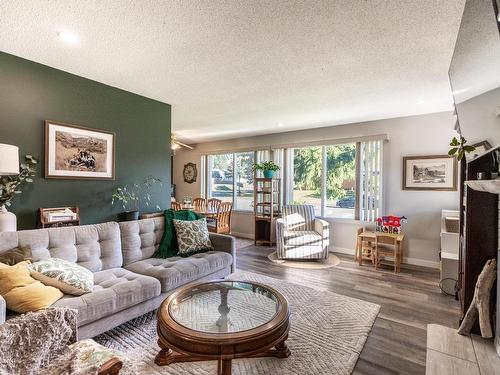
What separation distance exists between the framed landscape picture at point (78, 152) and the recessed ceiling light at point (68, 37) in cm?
97

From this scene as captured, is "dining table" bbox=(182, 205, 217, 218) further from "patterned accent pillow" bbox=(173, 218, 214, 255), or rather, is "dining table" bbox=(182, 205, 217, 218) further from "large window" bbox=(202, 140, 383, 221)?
"patterned accent pillow" bbox=(173, 218, 214, 255)

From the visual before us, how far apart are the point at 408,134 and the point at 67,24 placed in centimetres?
460

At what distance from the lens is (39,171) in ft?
8.63

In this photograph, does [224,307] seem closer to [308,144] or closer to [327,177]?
[327,177]

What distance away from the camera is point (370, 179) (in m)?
4.43

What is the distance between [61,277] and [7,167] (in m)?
1.04

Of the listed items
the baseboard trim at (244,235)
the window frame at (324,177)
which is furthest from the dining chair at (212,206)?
the window frame at (324,177)

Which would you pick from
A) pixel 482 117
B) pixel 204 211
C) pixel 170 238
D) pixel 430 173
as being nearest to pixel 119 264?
pixel 170 238

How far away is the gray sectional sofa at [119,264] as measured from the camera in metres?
1.86

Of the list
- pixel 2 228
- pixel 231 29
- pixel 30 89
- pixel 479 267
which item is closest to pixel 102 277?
pixel 2 228

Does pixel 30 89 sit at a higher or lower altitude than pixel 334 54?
lower

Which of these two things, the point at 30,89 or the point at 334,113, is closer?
the point at 30,89

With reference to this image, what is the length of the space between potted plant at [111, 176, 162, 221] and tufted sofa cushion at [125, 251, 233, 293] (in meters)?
0.84

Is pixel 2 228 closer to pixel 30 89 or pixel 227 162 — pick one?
pixel 30 89
